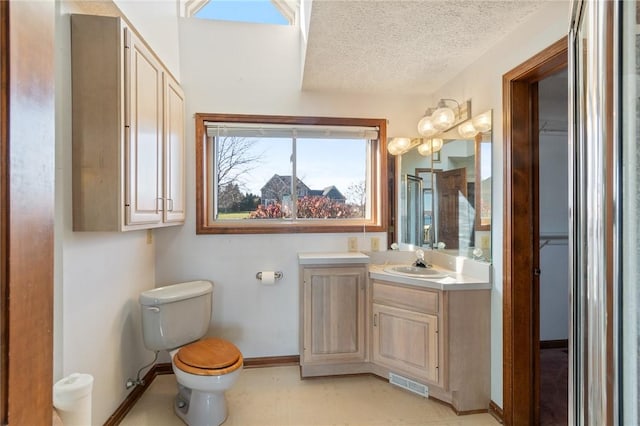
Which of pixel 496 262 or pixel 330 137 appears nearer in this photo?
pixel 496 262

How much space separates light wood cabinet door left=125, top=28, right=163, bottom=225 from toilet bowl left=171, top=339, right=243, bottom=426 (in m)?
0.87

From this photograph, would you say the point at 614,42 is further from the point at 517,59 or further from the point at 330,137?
the point at 330,137

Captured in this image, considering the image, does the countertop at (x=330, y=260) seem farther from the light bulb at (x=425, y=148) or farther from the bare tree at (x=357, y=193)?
the light bulb at (x=425, y=148)

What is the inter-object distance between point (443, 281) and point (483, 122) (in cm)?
110

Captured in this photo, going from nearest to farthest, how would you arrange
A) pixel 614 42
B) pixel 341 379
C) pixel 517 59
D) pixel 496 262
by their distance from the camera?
pixel 614 42
pixel 517 59
pixel 496 262
pixel 341 379

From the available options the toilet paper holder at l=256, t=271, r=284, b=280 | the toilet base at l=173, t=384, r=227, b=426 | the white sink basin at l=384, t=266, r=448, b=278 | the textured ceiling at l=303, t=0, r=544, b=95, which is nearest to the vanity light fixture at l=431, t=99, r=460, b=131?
the textured ceiling at l=303, t=0, r=544, b=95

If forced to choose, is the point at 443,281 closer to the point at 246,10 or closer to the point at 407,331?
the point at 407,331

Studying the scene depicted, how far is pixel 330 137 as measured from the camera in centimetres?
271

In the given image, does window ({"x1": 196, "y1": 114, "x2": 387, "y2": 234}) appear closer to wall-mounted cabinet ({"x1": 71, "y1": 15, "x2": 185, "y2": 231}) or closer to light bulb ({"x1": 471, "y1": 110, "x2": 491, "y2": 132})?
light bulb ({"x1": 471, "y1": 110, "x2": 491, "y2": 132})

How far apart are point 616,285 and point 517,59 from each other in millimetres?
1750

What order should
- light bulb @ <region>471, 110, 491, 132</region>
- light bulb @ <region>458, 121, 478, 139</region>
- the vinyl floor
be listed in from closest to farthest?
the vinyl floor < light bulb @ <region>471, 110, 491, 132</region> < light bulb @ <region>458, 121, 478, 139</region>

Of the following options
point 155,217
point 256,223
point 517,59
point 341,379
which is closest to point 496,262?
point 517,59

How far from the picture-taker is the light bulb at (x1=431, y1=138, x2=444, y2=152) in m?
2.52

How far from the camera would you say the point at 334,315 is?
90.9 inches
